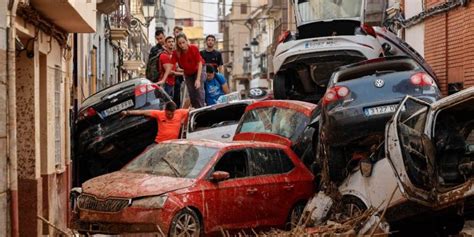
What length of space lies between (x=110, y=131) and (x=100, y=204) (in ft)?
14.7

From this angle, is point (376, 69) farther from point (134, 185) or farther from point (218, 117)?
point (218, 117)

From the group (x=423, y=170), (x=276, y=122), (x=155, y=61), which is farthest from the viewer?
(x=155, y=61)

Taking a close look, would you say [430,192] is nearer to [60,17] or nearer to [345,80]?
[345,80]

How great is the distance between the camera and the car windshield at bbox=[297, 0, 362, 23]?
1730 cm

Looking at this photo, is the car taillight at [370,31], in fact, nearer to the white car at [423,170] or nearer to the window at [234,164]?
the window at [234,164]

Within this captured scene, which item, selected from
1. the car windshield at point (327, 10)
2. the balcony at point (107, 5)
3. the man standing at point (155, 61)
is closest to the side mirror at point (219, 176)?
the car windshield at point (327, 10)

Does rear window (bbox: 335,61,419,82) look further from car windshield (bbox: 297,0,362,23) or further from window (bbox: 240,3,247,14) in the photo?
window (bbox: 240,3,247,14)

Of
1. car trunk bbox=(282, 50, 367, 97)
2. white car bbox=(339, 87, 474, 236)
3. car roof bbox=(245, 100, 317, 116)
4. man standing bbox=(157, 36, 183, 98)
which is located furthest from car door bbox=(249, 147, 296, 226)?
man standing bbox=(157, 36, 183, 98)

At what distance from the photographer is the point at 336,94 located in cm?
1098

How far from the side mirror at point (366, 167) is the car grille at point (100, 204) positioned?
2.72m

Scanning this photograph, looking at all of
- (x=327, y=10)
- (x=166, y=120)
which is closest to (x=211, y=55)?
(x=327, y=10)

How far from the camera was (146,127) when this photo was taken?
14.7m

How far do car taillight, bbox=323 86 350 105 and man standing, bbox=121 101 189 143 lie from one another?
408cm

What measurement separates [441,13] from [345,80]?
756cm
